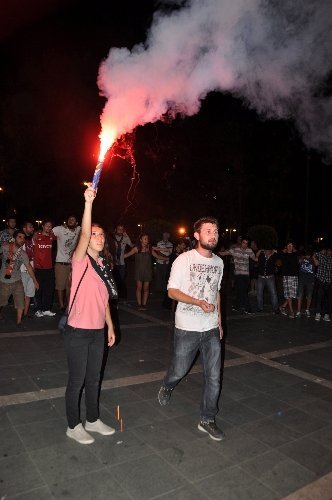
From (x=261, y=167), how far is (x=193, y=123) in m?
7.66

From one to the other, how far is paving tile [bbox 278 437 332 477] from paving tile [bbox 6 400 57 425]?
2.44 m

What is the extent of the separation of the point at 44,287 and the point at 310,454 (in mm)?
6829

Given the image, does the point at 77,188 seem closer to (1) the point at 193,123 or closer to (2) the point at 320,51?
(1) the point at 193,123

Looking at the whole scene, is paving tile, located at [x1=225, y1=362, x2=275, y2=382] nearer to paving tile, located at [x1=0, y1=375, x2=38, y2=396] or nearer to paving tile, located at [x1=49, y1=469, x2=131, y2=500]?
paving tile, located at [x1=0, y1=375, x2=38, y2=396]

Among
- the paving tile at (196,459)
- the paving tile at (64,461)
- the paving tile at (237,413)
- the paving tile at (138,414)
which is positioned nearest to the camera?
the paving tile at (64,461)

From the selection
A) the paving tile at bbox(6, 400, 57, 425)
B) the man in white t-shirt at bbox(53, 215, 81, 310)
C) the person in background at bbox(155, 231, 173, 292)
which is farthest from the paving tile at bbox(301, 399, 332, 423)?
the person in background at bbox(155, 231, 173, 292)

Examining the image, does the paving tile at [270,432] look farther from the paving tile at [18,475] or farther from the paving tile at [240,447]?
the paving tile at [18,475]

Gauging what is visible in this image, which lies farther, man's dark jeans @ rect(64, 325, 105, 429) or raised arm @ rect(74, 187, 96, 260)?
man's dark jeans @ rect(64, 325, 105, 429)

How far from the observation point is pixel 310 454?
3789 millimetres

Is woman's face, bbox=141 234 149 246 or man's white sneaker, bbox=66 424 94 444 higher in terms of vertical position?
woman's face, bbox=141 234 149 246

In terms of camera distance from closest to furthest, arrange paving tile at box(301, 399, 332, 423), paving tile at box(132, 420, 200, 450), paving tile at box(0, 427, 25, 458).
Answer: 1. paving tile at box(0, 427, 25, 458)
2. paving tile at box(132, 420, 200, 450)
3. paving tile at box(301, 399, 332, 423)

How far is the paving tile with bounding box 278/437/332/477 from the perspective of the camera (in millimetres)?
3576

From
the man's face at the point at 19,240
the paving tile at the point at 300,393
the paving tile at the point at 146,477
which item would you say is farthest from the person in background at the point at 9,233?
the paving tile at the point at 146,477

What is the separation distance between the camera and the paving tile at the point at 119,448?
3555 millimetres
